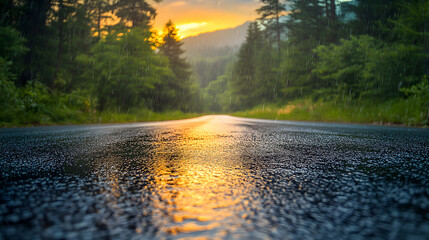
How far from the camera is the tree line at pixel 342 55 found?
15.7 m

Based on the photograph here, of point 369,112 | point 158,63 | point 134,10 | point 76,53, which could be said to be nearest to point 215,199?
point 369,112

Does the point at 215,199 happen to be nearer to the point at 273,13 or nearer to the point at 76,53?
the point at 76,53

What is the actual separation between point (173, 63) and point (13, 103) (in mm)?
36190

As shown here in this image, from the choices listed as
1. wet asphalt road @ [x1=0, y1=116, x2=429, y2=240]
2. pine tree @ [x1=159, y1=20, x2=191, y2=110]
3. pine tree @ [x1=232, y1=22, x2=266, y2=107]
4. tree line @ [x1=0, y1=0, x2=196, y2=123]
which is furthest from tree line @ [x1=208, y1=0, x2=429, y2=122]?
tree line @ [x1=0, y1=0, x2=196, y2=123]

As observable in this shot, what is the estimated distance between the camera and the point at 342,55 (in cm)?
2197

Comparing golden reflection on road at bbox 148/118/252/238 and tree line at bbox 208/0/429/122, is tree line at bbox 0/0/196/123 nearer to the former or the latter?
golden reflection on road at bbox 148/118/252/238

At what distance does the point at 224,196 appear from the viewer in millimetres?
2146

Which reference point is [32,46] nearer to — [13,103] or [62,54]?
[62,54]

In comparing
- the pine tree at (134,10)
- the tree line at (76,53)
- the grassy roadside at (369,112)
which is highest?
the pine tree at (134,10)

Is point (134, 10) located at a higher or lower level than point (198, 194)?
higher

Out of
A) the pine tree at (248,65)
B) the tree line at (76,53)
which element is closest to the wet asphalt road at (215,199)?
the tree line at (76,53)

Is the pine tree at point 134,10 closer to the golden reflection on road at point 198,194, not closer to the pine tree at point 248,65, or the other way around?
the pine tree at point 248,65

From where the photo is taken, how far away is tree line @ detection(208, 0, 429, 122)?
618 inches

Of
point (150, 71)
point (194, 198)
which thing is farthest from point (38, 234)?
point (150, 71)
